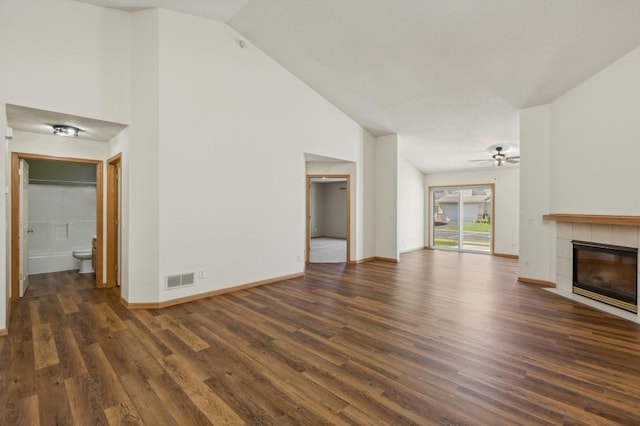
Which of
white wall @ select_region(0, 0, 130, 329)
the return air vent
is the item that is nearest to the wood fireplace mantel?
the return air vent

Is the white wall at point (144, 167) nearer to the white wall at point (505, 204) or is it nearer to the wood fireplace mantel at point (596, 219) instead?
the wood fireplace mantel at point (596, 219)

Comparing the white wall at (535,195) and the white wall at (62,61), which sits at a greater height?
the white wall at (62,61)

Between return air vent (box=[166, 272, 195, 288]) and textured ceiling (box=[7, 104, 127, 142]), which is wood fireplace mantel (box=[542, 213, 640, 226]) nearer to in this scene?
return air vent (box=[166, 272, 195, 288])

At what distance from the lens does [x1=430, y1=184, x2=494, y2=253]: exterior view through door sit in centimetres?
884

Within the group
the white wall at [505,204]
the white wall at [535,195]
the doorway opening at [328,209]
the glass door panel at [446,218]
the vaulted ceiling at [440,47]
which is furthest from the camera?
the doorway opening at [328,209]

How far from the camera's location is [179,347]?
281 centimetres

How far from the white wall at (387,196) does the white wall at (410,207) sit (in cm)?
137

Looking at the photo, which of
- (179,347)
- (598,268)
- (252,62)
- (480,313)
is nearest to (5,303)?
(179,347)

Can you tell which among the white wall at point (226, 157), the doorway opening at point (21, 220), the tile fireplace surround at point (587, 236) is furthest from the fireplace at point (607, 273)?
the doorway opening at point (21, 220)

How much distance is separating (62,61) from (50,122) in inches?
32.1

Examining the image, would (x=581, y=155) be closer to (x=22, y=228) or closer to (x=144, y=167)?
(x=144, y=167)

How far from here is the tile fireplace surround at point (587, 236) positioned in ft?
12.2

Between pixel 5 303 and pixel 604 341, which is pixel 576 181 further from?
pixel 5 303

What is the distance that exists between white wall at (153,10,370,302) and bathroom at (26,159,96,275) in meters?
2.88
